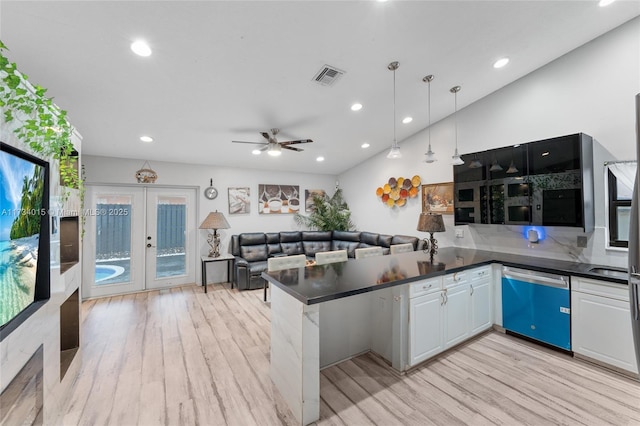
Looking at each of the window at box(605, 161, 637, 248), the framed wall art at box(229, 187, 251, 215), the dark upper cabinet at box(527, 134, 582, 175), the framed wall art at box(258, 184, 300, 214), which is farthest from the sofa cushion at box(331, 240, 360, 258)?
the window at box(605, 161, 637, 248)

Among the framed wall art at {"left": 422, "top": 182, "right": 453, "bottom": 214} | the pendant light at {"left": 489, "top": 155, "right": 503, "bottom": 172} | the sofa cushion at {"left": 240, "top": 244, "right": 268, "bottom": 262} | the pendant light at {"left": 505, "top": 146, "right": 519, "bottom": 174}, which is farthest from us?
the sofa cushion at {"left": 240, "top": 244, "right": 268, "bottom": 262}

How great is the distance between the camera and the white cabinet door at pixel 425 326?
2396 millimetres

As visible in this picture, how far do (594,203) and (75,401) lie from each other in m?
5.47

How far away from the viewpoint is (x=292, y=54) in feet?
8.41

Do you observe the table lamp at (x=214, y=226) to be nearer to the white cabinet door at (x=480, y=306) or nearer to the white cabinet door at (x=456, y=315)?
the white cabinet door at (x=456, y=315)

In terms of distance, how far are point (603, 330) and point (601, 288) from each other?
15.7 inches

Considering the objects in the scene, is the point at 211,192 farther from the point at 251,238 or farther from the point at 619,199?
the point at 619,199

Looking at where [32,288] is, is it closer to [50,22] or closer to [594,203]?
[50,22]

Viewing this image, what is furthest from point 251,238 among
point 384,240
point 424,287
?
point 424,287

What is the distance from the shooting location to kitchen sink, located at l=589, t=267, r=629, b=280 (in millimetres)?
2453

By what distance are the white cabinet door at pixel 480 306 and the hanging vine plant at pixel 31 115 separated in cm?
389

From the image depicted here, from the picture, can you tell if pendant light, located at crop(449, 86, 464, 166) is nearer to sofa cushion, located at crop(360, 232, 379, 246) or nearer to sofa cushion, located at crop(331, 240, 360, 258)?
sofa cushion, located at crop(360, 232, 379, 246)

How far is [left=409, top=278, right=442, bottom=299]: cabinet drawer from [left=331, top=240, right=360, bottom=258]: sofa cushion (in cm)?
339

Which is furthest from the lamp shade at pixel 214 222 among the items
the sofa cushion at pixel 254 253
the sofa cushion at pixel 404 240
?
the sofa cushion at pixel 404 240
